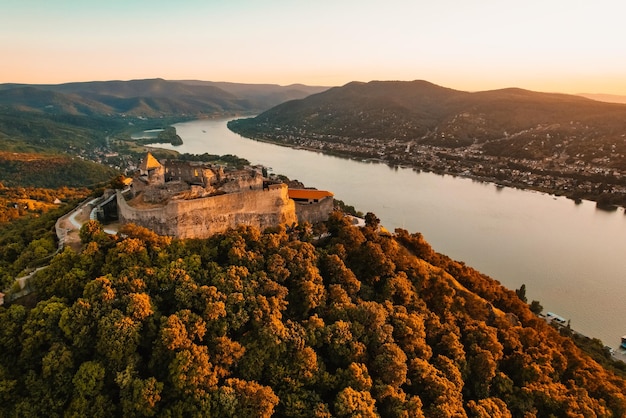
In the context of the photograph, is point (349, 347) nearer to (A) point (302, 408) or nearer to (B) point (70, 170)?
(A) point (302, 408)

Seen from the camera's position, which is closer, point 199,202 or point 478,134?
point 199,202

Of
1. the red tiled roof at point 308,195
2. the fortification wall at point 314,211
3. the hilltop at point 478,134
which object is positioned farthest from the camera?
the hilltop at point 478,134

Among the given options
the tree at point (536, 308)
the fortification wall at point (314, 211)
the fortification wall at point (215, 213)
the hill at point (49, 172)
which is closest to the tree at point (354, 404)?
the fortification wall at point (215, 213)

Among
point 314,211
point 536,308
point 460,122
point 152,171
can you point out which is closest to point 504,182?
point 536,308

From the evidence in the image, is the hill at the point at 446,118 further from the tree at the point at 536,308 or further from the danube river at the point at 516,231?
the tree at the point at 536,308

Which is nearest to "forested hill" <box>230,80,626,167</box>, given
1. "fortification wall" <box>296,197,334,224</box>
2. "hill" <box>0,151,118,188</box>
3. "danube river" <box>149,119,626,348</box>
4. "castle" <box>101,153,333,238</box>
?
"danube river" <box>149,119,626,348</box>

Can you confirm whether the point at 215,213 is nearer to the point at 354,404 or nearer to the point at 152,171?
the point at 152,171

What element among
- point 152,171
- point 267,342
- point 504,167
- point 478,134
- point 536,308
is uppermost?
point 152,171
